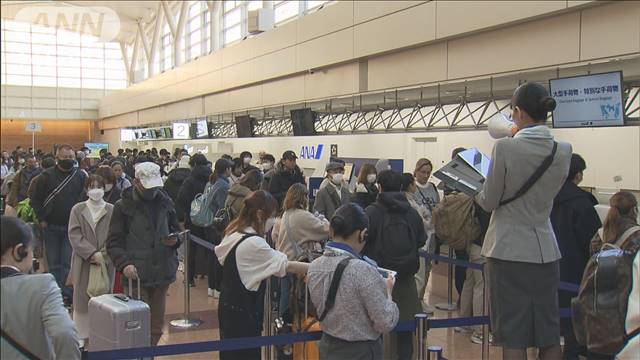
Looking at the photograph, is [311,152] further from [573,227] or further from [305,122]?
[573,227]

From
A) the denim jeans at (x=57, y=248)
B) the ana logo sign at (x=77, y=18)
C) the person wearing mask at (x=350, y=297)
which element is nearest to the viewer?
the person wearing mask at (x=350, y=297)

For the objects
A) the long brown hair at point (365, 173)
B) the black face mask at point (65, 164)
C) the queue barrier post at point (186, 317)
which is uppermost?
the black face mask at point (65, 164)

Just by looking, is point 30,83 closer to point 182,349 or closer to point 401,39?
point 401,39

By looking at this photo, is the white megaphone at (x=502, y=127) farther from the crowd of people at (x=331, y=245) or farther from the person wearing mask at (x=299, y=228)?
the person wearing mask at (x=299, y=228)

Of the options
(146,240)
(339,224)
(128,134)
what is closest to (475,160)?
(339,224)

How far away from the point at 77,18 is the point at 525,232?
47.3 meters

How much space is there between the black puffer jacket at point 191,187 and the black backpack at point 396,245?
14.4 ft

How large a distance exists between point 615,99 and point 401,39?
213 inches

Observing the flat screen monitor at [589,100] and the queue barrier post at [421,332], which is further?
the flat screen monitor at [589,100]

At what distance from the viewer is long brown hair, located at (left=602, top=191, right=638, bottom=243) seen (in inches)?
171

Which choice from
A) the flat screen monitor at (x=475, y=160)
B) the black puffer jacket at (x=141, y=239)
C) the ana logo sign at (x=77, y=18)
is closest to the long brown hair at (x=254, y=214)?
the flat screen monitor at (x=475, y=160)

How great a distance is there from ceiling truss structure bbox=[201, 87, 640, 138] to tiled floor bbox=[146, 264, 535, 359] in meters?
3.13

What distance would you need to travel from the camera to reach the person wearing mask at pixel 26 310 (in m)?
2.40

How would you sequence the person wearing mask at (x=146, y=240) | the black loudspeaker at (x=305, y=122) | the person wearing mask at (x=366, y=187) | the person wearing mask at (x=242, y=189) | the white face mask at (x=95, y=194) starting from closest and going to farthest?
the person wearing mask at (x=146, y=240)
the white face mask at (x=95, y=194)
the person wearing mask at (x=242, y=189)
the person wearing mask at (x=366, y=187)
the black loudspeaker at (x=305, y=122)
